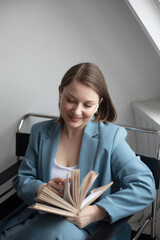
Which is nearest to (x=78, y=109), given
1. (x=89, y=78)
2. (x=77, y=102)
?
(x=77, y=102)

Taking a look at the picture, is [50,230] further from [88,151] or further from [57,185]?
[88,151]

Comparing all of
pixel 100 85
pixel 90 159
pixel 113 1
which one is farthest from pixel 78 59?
pixel 90 159

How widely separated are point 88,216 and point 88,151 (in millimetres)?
309

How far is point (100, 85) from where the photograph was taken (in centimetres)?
143

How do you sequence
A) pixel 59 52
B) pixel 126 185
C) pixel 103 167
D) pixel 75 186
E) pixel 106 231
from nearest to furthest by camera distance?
pixel 75 186, pixel 106 231, pixel 126 185, pixel 103 167, pixel 59 52

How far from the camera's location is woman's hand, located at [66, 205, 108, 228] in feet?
4.19

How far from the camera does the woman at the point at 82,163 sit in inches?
51.4

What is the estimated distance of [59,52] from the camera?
2012 mm

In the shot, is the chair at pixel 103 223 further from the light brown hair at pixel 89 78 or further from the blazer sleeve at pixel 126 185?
the light brown hair at pixel 89 78

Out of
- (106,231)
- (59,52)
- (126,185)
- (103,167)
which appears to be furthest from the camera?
(59,52)

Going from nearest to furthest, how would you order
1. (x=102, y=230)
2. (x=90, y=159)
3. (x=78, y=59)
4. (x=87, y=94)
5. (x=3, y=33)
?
(x=102, y=230)
(x=87, y=94)
(x=90, y=159)
(x=3, y=33)
(x=78, y=59)

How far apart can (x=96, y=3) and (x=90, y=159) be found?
0.96 m

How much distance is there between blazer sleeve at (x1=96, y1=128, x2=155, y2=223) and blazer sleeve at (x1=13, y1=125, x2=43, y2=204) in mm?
326

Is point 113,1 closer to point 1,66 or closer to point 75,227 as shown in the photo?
point 1,66
